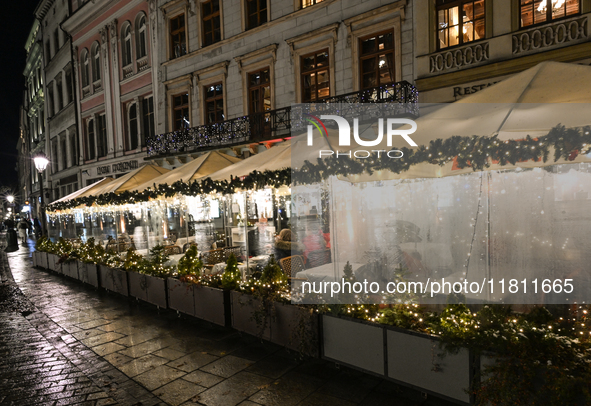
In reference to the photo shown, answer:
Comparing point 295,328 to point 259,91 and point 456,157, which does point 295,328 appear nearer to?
point 456,157

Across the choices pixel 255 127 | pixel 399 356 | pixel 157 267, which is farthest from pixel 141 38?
pixel 399 356

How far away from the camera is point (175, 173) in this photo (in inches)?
391

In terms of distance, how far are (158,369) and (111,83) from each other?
21417 mm

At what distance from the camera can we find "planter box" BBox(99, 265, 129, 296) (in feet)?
29.7

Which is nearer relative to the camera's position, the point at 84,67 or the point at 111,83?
the point at 111,83

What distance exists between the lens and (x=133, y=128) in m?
21.2

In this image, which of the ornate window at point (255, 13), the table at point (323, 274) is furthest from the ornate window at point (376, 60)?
the table at point (323, 274)

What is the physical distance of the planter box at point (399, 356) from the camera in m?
3.70

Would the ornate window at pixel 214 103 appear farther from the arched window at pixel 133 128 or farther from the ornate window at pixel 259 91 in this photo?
the arched window at pixel 133 128

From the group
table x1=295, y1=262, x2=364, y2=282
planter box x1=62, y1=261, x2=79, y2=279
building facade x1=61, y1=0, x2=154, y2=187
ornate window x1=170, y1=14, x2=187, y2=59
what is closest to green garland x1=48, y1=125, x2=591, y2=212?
table x1=295, y1=262, x2=364, y2=282

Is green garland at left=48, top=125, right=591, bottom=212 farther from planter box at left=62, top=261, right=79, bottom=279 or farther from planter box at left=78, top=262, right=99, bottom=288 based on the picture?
planter box at left=62, top=261, right=79, bottom=279

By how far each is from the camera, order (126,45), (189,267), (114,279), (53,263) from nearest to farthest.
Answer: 1. (189,267)
2. (114,279)
3. (53,263)
4. (126,45)

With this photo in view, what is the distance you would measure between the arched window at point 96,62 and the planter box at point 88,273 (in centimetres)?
1671

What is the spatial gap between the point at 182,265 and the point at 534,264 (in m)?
6.00
